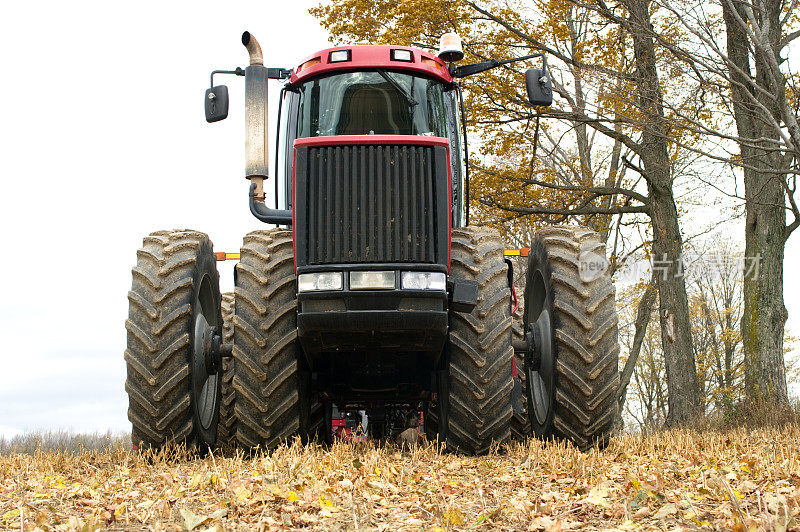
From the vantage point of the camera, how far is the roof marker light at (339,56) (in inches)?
273

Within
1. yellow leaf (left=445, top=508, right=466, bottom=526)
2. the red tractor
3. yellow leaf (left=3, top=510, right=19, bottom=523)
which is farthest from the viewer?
the red tractor

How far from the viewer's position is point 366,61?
271 inches

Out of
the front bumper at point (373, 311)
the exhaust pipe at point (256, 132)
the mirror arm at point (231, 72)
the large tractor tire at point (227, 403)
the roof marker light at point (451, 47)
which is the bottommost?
the large tractor tire at point (227, 403)

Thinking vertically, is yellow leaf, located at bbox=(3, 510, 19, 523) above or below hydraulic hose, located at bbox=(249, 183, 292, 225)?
below

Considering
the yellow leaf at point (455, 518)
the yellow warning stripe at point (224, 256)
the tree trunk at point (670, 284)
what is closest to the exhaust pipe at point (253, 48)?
the yellow warning stripe at point (224, 256)

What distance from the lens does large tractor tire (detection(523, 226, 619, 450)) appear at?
7082 millimetres

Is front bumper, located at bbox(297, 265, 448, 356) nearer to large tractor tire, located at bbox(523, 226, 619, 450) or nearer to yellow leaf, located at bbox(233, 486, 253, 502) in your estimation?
large tractor tire, located at bbox(523, 226, 619, 450)

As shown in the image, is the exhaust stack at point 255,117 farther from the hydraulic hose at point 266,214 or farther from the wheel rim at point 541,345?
the wheel rim at point 541,345

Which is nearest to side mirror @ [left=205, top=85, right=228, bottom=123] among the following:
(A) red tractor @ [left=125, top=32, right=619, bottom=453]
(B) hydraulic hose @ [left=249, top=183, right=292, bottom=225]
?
(A) red tractor @ [left=125, top=32, right=619, bottom=453]

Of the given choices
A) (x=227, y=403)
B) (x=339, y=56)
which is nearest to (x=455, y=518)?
(x=339, y=56)

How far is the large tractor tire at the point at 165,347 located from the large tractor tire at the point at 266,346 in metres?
0.46

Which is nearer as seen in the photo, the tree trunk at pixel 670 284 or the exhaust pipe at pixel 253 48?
the exhaust pipe at pixel 253 48

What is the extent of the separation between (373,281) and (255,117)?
1.60 meters

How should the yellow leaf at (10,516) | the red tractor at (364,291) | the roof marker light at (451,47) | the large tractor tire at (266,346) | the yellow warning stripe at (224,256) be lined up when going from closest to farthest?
1. the yellow leaf at (10,516)
2. the red tractor at (364,291)
3. the large tractor tire at (266,346)
4. the roof marker light at (451,47)
5. the yellow warning stripe at (224,256)
